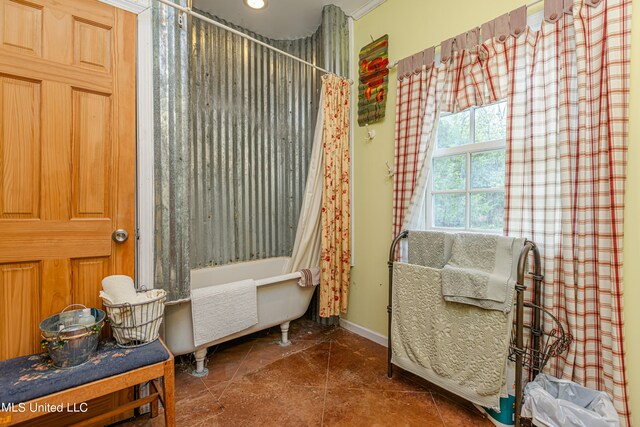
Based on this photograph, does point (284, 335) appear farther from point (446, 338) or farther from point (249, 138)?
point (249, 138)

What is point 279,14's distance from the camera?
2.70 m

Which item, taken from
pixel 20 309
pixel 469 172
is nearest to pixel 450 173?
pixel 469 172

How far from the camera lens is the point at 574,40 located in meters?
1.45

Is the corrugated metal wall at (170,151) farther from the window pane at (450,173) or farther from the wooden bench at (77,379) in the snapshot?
the window pane at (450,173)

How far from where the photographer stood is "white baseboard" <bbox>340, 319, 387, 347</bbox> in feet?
7.93

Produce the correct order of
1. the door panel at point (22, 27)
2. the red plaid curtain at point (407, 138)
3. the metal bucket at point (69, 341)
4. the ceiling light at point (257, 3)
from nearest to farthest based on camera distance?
1. the metal bucket at point (69, 341)
2. the door panel at point (22, 27)
3. the red plaid curtain at point (407, 138)
4. the ceiling light at point (257, 3)

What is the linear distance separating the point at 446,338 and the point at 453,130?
4.56ft

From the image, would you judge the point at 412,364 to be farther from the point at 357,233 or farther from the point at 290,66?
the point at 290,66

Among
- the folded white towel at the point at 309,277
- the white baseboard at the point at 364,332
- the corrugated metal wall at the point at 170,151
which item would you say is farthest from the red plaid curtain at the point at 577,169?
the corrugated metal wall at the point at 170,151

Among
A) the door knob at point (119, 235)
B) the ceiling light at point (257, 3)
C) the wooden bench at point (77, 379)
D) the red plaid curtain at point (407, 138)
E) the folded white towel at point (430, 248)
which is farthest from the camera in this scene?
the ceiling light at point (257, 3)

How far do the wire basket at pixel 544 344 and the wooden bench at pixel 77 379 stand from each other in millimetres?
1713

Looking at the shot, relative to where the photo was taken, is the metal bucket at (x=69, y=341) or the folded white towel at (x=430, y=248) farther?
the folded white towel at (x=430, y=248)

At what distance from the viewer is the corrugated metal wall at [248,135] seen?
2.53 metres

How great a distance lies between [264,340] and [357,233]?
124 centimetres
